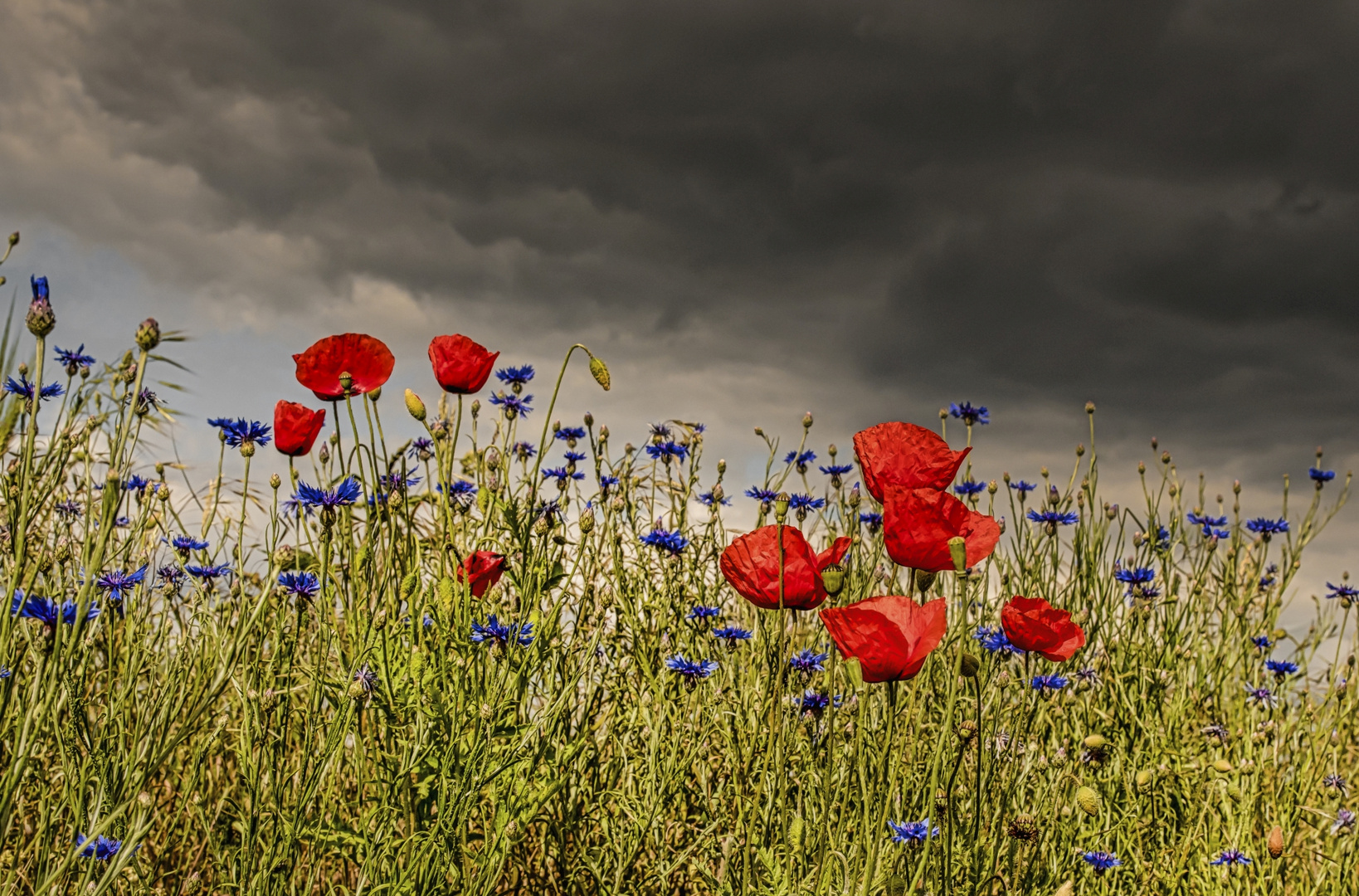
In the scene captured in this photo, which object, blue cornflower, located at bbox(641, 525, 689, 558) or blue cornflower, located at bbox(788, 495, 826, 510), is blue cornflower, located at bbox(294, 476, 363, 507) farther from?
blue cornflower, located at bbox(788, 495, 826, 510)

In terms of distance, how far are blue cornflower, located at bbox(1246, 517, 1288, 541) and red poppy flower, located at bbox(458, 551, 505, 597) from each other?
358 cm

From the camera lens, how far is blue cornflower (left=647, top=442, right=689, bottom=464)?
3508mm

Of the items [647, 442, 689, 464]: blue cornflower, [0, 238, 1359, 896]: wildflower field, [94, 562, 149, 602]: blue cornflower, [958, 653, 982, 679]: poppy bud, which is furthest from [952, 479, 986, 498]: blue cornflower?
[94, 562, 149, 602]: blue cornflower

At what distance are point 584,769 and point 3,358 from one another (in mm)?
2083

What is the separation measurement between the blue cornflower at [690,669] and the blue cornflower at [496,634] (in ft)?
1.23

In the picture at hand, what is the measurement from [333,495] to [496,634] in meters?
0.53

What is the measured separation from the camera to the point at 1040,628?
5.37 feet

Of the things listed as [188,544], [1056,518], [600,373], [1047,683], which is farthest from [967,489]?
[188,544]

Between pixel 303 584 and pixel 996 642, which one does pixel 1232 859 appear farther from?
pixel 303 584

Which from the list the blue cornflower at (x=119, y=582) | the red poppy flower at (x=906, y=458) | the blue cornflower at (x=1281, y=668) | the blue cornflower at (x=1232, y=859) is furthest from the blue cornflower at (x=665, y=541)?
the blue cornflower at (x=1281, y=668)

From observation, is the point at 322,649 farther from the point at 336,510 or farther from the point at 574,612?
the point at 574,612

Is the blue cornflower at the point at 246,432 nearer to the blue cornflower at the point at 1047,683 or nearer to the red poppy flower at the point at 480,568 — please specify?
the red poppy flower at the point at 480,568

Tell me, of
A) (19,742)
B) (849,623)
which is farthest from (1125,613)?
(19,742)

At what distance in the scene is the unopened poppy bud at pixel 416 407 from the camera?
2.11m
